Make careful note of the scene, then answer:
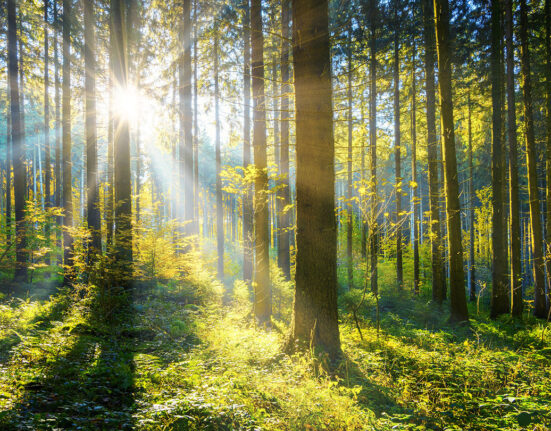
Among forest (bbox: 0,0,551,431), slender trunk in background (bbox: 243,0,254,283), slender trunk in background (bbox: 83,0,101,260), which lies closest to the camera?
forest (bbox: 0,0,551,431)

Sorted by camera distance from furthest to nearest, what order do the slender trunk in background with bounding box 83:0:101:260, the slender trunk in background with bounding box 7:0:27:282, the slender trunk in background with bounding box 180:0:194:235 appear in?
the slender trunk in background with bounding box 180:0:194:235, the slender trunk in background with bounding box 7:0:27:282, the slender trunk in background with bounding box 83:0:101:260

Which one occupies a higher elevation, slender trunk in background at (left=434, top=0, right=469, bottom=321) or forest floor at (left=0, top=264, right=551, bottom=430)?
slender trunk in background at (left=434, top=0, right=469, bottom=321)

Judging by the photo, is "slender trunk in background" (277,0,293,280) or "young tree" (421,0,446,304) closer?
"slender trunk in background" (277,0,293,280)

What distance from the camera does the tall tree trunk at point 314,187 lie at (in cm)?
430

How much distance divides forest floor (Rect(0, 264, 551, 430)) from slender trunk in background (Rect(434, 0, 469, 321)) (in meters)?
2.24

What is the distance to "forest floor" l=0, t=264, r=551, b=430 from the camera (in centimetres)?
268

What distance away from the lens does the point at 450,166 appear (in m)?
8.33

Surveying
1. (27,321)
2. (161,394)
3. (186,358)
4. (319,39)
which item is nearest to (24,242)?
(27,321)

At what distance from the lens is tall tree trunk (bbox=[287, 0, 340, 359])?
14.1 ft

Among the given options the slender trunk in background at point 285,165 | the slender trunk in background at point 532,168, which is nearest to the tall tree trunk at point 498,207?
the slender trunk in background at point 532,168

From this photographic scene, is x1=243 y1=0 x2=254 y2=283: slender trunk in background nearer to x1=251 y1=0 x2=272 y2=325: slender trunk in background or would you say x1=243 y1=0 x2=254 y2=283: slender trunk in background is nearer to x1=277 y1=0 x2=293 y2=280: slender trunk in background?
x1=277 y1=0 x2=293 y2=280: slender trunk in background

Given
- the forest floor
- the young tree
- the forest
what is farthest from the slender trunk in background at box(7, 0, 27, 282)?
the young tree

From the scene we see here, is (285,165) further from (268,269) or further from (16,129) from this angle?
(16,129)

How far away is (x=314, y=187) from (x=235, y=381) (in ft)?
9.70
